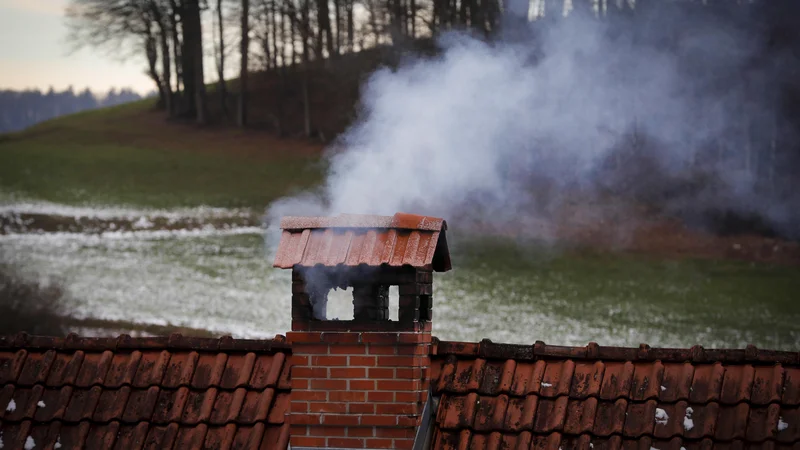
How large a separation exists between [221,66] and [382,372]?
38592mm

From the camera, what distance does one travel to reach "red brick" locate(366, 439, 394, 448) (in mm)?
6031

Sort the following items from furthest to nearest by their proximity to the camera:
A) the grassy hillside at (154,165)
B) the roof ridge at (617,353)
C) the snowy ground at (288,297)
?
the grassy hillside at (154,165), the snowy ground at (288,297), the roof ridge at (617,353)

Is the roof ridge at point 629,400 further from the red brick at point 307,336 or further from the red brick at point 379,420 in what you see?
the red brick at point 307,336

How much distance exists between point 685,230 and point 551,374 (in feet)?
87.8

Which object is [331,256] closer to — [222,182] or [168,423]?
[168,423]

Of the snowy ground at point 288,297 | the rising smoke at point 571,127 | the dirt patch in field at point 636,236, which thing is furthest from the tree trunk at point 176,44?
the dirt patch in field at point 636,236

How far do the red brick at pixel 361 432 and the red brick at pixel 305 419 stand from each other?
0.19 m

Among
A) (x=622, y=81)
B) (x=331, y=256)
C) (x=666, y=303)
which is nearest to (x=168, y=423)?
(x=331, y=256)

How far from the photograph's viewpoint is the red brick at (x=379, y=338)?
6094 mm

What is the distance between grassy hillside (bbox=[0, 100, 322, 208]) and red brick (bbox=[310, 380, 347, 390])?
28298 mm

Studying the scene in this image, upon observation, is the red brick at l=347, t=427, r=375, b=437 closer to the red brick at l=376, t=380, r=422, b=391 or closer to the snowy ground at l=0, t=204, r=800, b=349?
the red brick at l=376, t=380, r=422, b=391

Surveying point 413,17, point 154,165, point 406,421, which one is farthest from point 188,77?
point 406,421

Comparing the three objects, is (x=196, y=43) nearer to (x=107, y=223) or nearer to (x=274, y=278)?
(x=107, y=223)

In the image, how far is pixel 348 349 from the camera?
6121 mm
